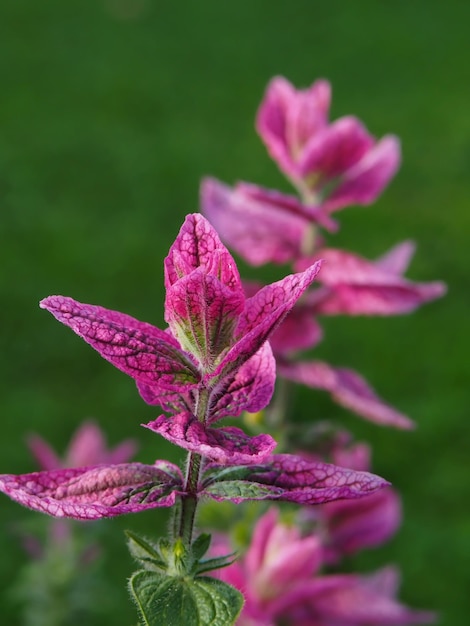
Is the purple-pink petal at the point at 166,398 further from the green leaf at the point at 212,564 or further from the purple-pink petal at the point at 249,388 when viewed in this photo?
the green leaf at the point at 212,564

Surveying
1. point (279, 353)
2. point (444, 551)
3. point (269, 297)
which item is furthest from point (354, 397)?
point (444, 551)

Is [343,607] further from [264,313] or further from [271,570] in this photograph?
[264,313]

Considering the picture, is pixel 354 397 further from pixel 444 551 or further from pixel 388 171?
pixel 444 551

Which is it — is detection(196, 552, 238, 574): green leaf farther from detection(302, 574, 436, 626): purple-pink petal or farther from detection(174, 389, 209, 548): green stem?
detection(302, 574, 436, 626): purple-pink petal

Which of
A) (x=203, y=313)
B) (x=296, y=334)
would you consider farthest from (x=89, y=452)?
(x=203, y=313)

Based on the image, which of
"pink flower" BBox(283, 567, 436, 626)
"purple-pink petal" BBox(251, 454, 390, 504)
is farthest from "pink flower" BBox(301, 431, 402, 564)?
"purple-pink petal" BBox(251, 454, 390, 504)

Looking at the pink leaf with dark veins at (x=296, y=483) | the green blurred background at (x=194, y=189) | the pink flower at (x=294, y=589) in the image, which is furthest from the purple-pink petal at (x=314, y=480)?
the green blurred background at (x=194, y=189)
